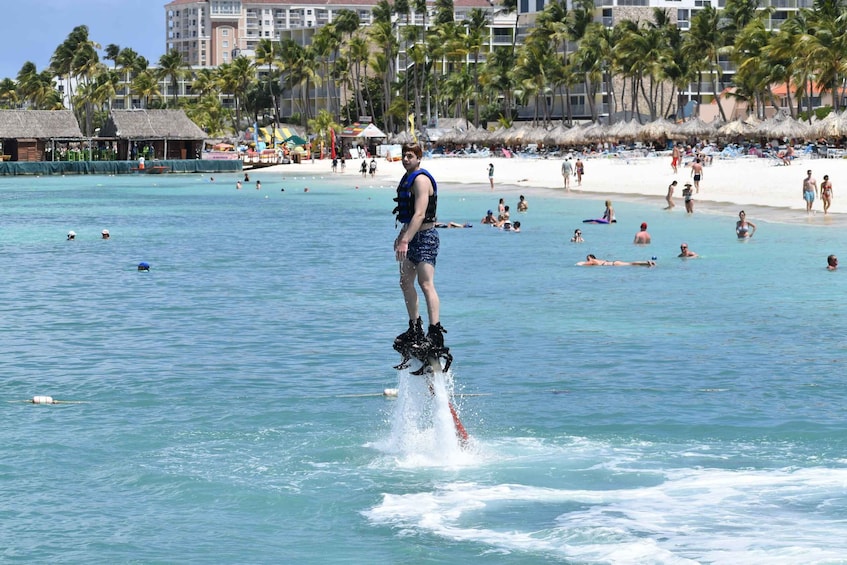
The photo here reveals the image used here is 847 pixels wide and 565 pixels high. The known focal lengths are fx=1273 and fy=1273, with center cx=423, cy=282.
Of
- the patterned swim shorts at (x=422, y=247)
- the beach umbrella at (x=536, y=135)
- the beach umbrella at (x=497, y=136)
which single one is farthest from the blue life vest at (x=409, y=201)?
the beach umbrella at (x=497, y=136)

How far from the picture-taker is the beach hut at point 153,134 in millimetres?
109438

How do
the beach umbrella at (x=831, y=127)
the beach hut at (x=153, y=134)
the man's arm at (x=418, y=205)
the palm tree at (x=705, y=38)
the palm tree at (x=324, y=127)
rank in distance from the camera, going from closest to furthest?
1. the man's arm at (x=418, y=205)
2. the beach umbrella at (x=831, y=127)
3. the palm tree at (x=705, y=38)
4. the beach hut at (x=153, y=134)
5. the palm tree at (x=324, y=127)

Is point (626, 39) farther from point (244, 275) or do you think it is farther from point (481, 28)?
point (244, 275)

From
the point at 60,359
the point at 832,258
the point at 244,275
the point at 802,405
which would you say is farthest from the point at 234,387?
the point at 832,258

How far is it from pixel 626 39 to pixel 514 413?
8510 centimetres

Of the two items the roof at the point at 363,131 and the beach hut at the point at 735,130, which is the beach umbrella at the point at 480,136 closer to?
the roof at the point at 363,131

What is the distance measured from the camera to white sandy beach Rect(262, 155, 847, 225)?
5022 centimetres

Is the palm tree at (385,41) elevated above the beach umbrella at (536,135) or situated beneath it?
elevated above

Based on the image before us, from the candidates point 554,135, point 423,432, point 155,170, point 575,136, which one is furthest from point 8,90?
point 423,432

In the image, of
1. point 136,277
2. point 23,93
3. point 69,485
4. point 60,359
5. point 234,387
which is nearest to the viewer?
point 69,485

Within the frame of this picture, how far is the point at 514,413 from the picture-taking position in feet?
49.5

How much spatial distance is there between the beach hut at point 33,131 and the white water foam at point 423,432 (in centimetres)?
9776

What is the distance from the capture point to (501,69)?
114875 mm

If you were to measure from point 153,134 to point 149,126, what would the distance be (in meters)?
0.86
